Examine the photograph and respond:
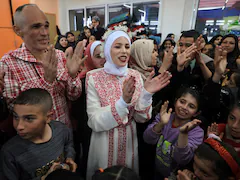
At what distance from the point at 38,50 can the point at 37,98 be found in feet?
1.52

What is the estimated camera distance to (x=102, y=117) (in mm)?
1175

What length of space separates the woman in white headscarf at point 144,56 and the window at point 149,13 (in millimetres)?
4714

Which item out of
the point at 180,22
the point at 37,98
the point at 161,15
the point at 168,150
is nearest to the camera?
the point at 37,98

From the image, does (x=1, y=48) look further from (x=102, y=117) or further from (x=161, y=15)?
(x=102, y=117)

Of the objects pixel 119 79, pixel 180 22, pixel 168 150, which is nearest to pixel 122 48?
pixel 119 79

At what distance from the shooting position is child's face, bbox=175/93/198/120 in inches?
51.1

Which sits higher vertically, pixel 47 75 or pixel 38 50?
pixel 38 50

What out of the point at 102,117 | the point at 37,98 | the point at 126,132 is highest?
the point at 37,98

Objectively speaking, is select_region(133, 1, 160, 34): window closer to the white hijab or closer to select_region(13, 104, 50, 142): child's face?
the white hijab

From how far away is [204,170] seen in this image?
0.91 m

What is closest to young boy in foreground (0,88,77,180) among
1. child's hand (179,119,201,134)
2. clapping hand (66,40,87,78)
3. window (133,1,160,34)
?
clapping hand (66,40,87,78)

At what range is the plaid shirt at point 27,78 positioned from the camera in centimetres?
116

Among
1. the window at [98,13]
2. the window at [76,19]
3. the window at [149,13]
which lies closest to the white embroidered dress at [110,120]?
the window at [149,13]

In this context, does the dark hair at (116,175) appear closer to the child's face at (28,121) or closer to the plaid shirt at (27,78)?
the child's face at (28,121)
